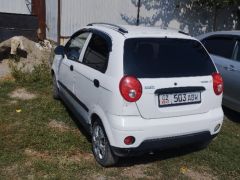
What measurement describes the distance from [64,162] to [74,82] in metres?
1.25

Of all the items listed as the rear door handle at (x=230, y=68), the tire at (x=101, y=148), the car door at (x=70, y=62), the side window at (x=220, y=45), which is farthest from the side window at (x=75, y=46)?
the side window at (x=220, y=45)

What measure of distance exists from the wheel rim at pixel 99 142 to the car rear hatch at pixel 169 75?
0.70m

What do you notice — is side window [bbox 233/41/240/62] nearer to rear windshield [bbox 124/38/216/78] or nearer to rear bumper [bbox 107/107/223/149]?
rear windshield [bbox 124/38/216/78]

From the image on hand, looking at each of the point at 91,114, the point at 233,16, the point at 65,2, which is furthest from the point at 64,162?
the point at 233,16

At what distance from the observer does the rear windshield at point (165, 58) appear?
4062 millimetres

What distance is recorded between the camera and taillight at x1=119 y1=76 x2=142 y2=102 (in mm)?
3906

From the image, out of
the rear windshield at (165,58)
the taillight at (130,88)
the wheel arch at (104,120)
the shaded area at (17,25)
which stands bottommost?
the shaded area at (17,25)

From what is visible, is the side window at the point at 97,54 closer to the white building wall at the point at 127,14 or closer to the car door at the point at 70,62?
the car door at the point at 70,62

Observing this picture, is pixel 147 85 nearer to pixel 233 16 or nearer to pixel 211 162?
pixel 211 162

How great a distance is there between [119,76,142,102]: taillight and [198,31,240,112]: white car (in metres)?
3.00

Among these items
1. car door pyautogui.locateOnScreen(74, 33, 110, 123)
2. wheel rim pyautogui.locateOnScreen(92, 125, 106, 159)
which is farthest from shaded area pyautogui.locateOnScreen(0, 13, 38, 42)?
wheel rim pyautogui.locateOnScreen(92, 125, 106, 159)

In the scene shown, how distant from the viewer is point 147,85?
3969 mm

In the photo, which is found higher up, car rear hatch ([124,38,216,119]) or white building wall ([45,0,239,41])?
car rear hatch ([124,38,216,119])

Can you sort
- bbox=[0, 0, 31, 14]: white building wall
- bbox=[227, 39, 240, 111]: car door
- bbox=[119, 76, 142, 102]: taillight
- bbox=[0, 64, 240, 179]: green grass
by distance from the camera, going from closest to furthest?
bbox=[119, 76, 142, 102]: taillight, bbox=[0, 64, 240, 179]: green grass, bbox=[227, 39, 240, 111]: car door, bbox=[0, 0, 31, 14]: white building wall
